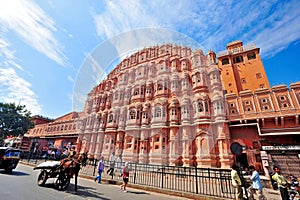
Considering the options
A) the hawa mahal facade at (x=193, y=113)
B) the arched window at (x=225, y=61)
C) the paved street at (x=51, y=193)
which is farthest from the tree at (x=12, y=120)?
the arched window at (x=225, y=61)

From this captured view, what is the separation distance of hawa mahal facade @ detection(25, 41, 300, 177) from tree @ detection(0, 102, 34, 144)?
30.1 ft

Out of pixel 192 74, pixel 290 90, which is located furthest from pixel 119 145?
pixel 290 90

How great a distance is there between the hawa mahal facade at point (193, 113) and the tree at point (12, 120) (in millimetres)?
9188

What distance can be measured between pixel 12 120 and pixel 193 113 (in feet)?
114

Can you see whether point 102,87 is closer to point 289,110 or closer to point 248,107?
point 248,107

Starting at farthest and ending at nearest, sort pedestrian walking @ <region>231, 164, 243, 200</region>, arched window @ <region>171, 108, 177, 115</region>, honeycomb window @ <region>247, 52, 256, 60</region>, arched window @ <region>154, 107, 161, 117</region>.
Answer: honeycomb window @ <region>247, 52, 256, 60</region>, arched window @ <region>154, 107, 161, 117</region>, arched window @ <region>171, 108, 177, 115</region>, pedestrian walking @ <region>231, 164, 243, 200</region>

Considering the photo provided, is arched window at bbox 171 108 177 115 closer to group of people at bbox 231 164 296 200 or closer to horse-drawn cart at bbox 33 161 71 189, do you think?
group of people at bbox 231 164 296 200

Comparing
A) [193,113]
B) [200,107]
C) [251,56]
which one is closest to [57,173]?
[193,113]

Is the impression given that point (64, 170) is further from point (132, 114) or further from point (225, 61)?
point (225, 61)

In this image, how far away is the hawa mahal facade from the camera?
14812 millimetres

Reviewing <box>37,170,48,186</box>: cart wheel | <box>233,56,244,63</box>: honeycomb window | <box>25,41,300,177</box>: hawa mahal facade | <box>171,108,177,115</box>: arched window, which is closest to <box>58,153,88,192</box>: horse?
<box>37,170,48,186</box>: cart wheel

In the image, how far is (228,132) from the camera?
634 inches

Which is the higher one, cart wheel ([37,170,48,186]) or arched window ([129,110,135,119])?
arched window ([129,110,135,119])

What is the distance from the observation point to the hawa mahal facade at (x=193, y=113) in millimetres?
14812
